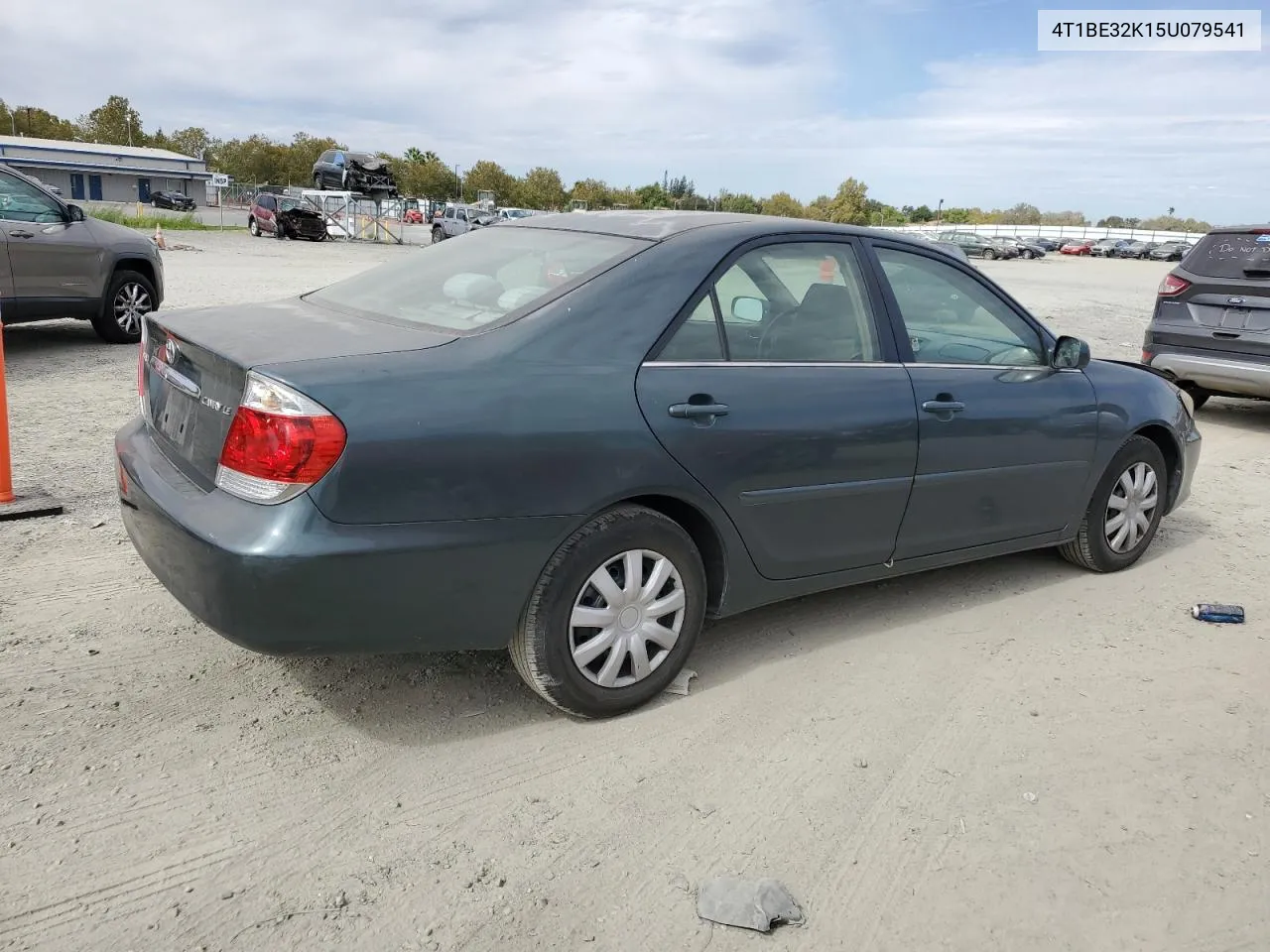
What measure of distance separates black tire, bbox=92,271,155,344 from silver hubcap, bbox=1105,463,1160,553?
8889 mm

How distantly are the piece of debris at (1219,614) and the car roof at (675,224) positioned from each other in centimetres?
211

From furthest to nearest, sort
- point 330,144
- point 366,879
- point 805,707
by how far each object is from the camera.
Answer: point 330,144 < point 805,707 < point 366,879

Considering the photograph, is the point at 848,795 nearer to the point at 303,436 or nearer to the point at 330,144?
the point at 303,436

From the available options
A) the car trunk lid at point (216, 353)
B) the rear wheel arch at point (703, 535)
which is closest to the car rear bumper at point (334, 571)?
the car trunk lid at point (216, 353)

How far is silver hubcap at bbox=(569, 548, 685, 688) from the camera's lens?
127 inches

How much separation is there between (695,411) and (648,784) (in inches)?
46.7

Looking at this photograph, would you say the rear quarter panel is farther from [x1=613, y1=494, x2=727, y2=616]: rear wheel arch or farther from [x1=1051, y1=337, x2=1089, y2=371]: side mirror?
[x1=613, y1=494, x2=727, y2=616]: rear wheel arch

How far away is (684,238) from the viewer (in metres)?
3.62

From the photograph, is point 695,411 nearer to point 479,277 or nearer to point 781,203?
point 479,277

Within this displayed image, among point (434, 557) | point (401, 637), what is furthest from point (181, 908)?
point (434, 557)

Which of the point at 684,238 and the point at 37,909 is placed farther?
the point at 684,238

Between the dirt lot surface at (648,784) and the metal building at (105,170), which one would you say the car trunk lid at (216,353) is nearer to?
the dirt lot surface at (648,784)

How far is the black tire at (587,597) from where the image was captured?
3.13m

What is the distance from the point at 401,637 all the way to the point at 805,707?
4.78ft
